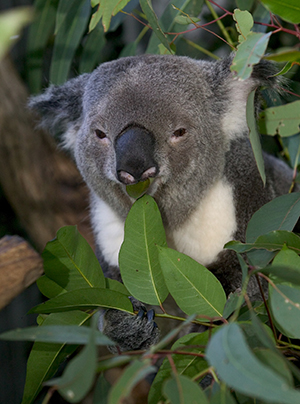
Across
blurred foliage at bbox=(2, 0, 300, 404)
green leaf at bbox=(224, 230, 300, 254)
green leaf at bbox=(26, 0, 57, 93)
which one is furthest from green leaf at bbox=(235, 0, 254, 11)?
green leaf at bbox=(224, 230, 300, 254)

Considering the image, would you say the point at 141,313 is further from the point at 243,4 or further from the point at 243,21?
the point at 243,4

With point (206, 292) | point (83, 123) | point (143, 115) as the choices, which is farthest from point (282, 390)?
point (83, 123)

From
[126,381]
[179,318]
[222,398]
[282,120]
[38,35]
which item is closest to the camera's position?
[126,381]

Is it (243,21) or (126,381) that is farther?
(243,21)

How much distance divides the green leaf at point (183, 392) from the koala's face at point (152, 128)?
2.48 feet

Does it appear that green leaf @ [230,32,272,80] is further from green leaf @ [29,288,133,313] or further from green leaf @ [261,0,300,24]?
green leaf @ [29,288,133,313]

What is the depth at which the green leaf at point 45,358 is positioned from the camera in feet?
4.01

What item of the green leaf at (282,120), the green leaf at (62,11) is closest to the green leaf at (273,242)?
→ the green leaf at (282,120)

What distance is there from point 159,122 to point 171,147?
0.33 ft

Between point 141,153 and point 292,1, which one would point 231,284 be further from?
point 292,1

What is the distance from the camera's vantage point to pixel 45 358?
4.11 ft

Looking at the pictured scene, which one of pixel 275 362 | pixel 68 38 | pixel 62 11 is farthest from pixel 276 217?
pixel 68 38

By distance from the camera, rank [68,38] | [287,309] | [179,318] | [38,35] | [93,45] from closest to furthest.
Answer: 1. [287,309]
2. [179,318]
3. [68,38]
4. [93,45]
5. [38,35]

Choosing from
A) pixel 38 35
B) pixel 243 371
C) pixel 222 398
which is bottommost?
pixel 222 398
